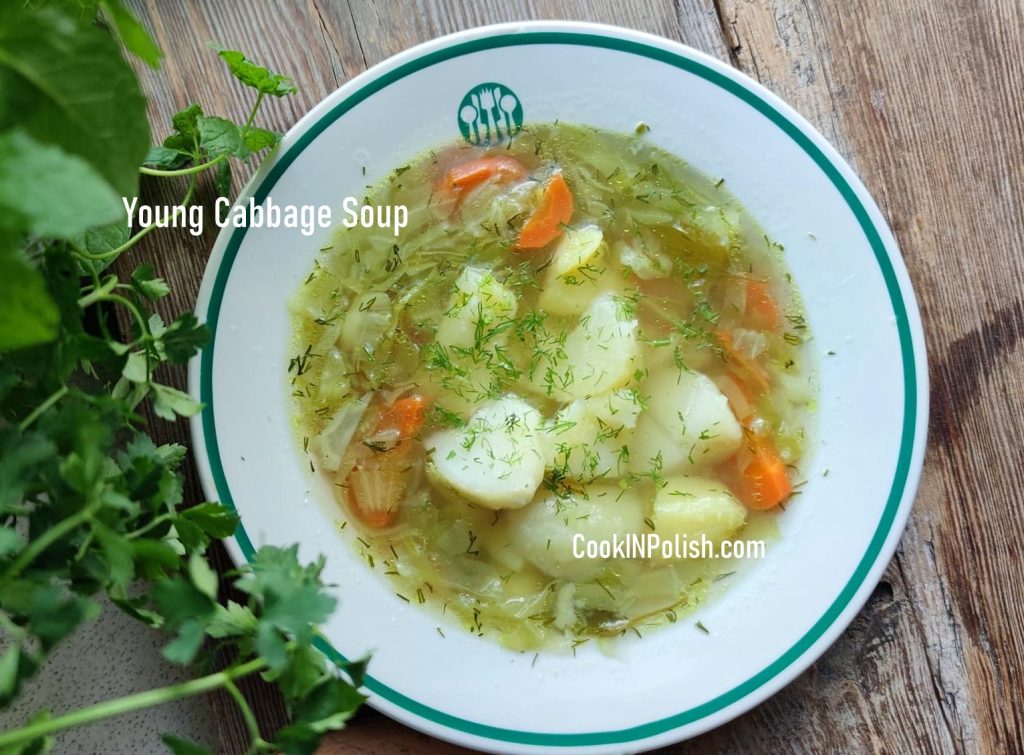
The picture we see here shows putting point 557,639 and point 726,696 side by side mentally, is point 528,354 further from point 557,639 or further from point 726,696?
point 726,696

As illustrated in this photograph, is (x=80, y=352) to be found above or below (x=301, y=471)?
above

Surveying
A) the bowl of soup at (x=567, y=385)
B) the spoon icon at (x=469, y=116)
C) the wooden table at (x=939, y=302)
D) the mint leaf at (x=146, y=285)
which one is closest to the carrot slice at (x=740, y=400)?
the bowl of soup at (x=567, y=385)

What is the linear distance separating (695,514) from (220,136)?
135 cm

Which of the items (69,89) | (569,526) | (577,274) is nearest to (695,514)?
(569,526)

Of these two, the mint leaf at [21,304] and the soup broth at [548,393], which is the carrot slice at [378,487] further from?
the mint leaf at [21,304]

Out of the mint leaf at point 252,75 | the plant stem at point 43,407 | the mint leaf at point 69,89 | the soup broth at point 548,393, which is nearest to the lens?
the mint leaf at point 69,89

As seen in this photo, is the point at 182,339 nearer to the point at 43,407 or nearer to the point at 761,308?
the point at 43,407

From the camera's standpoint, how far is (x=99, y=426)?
1.22 m

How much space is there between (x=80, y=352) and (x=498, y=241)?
1008 mm

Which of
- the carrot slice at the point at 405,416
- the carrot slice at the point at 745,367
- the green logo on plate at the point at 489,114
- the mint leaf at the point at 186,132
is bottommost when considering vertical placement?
the carrot slice at the point at 745,367

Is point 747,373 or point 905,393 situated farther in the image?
point 747,373

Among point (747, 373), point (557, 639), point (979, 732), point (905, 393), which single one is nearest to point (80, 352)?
point (557, 639)

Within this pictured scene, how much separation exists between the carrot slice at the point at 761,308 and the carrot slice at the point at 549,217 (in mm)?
472

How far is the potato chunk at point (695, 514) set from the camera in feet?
6.64
